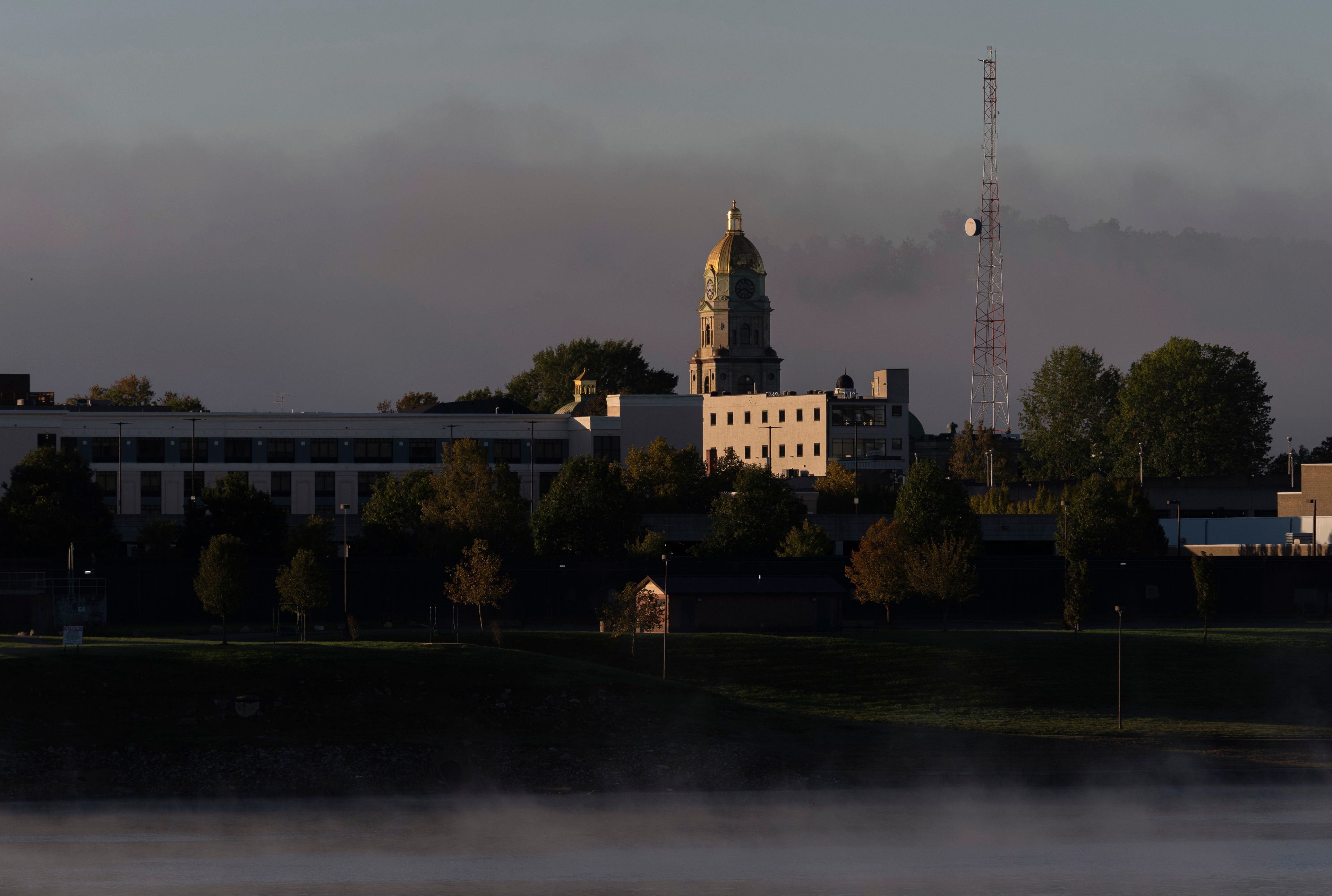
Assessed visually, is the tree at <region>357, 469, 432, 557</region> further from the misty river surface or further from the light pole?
the misty river surface

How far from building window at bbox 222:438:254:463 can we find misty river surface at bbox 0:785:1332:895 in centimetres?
11437

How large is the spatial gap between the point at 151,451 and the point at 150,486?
11.9 feet

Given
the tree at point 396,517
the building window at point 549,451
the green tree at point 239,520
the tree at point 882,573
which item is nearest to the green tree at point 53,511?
the green tree at point 239,520

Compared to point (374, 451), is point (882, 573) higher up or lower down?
lower down

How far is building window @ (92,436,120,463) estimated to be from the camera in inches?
6688

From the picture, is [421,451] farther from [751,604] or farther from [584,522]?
[751,604]

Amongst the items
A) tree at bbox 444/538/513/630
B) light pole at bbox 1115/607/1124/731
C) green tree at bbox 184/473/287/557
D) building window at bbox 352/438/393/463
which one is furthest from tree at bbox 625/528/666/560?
building window at bbox 352/438/393/463

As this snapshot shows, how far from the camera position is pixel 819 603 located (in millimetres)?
102750

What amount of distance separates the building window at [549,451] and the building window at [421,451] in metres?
12.2

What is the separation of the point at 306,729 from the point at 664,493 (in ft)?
306

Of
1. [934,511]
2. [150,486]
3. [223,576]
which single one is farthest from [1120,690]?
[150,486]

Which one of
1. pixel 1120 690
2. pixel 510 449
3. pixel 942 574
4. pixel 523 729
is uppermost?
pixel 510 449

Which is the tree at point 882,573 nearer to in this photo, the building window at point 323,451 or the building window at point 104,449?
the building window at point 323,451

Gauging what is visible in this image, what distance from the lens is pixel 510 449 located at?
182750 mm
